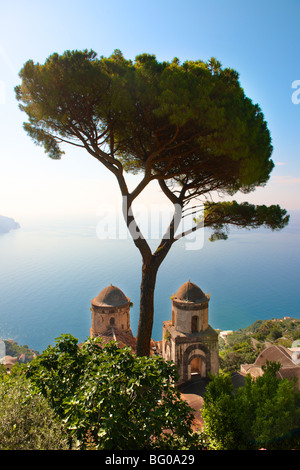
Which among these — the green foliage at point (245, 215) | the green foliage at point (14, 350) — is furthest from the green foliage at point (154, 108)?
the green foliage at point (14, 350)

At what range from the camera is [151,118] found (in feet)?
20.7

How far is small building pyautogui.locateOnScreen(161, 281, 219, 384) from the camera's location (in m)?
10.4

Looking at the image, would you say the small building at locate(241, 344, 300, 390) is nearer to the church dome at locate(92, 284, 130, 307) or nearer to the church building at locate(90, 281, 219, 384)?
the church building at locate(90, 281, 219, 384)

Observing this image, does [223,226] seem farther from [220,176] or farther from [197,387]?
[197,387]

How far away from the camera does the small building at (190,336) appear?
10.4 metres

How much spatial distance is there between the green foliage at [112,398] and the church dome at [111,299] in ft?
28.4

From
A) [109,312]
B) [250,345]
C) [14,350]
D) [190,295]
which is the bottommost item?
[14,350]

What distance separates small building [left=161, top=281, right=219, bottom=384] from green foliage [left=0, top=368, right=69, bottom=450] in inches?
280

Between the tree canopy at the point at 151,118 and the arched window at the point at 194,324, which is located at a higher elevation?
the tree canopy at the point at 151,118

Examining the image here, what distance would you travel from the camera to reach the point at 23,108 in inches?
276

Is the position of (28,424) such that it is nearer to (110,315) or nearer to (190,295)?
(190,295)

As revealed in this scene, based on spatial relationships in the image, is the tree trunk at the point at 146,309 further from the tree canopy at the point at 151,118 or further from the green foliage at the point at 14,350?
the green foliage at the point at 14,350

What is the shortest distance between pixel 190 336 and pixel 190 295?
63.9 inches

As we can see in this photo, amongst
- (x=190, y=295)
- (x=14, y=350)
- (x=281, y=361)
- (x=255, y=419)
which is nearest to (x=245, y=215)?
(x=190, y=295)
